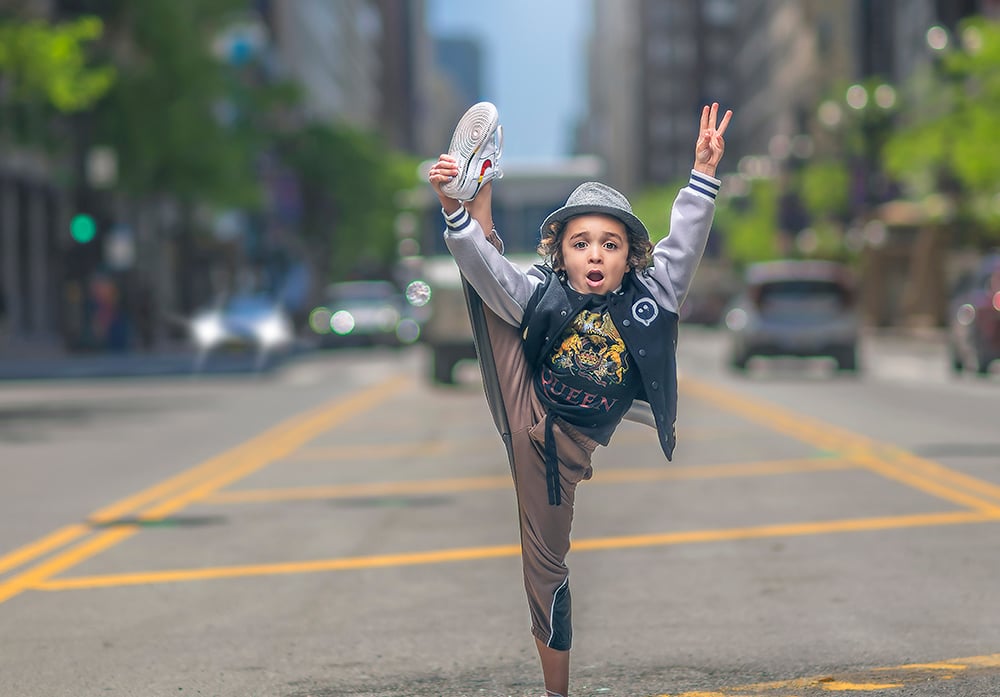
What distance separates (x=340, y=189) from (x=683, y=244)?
83.3 metres

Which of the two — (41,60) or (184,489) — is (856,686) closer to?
(184,489)

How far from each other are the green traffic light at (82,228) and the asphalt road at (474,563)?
68.5 ft

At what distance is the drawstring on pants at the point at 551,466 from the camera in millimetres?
5141

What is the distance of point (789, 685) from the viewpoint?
5996 mm

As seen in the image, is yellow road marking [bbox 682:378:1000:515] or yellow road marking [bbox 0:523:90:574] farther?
yellow road marking [bbox 682:378:1000:515]

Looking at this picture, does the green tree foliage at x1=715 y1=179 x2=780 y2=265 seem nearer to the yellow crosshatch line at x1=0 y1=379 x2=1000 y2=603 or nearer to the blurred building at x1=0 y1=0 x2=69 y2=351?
the blurred building at x1=0 y1=0 x2=69 y2=351

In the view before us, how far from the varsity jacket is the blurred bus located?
18833 millimetres

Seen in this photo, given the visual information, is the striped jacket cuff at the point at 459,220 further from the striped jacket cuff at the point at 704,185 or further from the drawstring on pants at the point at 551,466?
the striped jacket cuff at the point at 704,185

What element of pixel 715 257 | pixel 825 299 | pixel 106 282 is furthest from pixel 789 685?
pixel 715 257

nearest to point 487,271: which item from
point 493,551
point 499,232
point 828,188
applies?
point 493,551

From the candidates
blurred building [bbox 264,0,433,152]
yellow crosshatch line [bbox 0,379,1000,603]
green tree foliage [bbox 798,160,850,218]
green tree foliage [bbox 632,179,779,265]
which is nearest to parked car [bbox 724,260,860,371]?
yellow crosshatch line [bbox 0,379,1000,603]

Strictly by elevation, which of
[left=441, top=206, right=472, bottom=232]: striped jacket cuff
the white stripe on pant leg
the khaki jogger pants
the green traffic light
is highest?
[left=441, top=206, right=472, bottom=232]: striped jacket cuff

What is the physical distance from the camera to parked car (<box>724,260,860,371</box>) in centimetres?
2917

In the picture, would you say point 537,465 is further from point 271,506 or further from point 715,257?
point 715,257
